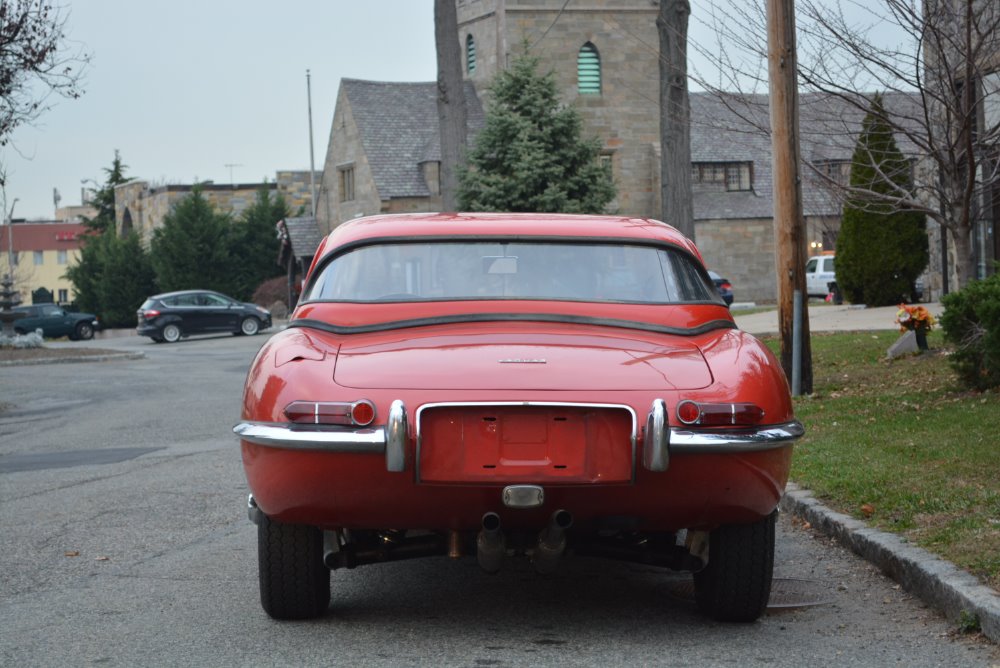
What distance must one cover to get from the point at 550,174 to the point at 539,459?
104 feet

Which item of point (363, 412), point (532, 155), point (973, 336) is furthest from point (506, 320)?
point (532, 155)

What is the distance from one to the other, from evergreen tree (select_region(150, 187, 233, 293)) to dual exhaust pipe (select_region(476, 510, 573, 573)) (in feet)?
180

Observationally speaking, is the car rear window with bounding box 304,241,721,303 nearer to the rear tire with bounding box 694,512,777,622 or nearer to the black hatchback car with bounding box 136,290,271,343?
the rear tire with bounding box 694,512,777,622

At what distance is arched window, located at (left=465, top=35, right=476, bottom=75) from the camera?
174 ft

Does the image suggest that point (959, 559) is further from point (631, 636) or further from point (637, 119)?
point (637, 119)

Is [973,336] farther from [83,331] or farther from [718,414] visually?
[83,331]

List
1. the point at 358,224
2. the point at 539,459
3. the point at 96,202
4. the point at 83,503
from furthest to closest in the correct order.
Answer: the point at 96,202 < the point at 83,503 < the point at 358,224 < the point at 539,459

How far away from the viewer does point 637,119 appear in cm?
5212

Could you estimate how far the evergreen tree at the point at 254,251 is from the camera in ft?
202

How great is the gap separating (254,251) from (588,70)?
19.2 meters

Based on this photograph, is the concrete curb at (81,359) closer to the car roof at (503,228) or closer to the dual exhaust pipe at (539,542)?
the car roof at (503,228)

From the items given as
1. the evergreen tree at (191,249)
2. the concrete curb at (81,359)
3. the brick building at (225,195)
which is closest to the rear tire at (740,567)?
the concrete curb at (81,359)

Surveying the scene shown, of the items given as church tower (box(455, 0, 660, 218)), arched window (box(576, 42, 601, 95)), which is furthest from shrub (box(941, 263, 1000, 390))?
arched window (box(576, 42, 601, 95))

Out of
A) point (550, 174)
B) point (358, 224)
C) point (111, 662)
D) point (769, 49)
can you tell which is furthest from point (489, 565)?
point (550, 174)
